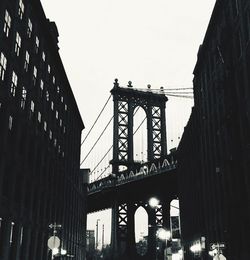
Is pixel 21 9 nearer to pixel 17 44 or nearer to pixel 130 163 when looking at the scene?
pixel 17 44

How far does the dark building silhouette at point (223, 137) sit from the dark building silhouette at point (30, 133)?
17.7 meters

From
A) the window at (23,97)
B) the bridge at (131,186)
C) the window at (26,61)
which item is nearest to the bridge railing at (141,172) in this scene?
the bridge at (131,186)

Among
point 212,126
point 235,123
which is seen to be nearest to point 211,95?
point 212,126

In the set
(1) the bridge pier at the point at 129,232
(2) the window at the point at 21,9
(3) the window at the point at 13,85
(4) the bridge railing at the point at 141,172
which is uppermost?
(2) the window at the point at 21,9

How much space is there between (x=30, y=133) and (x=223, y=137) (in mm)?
18654

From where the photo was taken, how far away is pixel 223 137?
41125 millimetres

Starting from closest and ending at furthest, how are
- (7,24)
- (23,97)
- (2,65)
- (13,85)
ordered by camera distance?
(2,65) → (7,24) → (13,85) → (23,97)

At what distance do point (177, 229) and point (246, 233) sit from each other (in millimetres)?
33832

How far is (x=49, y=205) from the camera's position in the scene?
47.9 meters

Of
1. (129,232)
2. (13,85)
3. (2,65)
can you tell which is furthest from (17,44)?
(129,232)

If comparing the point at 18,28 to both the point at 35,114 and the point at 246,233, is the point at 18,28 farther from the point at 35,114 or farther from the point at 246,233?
the point at 246,233

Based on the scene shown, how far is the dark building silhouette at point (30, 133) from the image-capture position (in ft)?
108

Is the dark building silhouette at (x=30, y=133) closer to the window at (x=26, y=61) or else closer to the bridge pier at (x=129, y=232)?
the window at (x=26, y=61)

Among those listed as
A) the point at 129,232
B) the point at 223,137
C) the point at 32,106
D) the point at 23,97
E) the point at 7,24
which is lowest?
the point at 129,232
